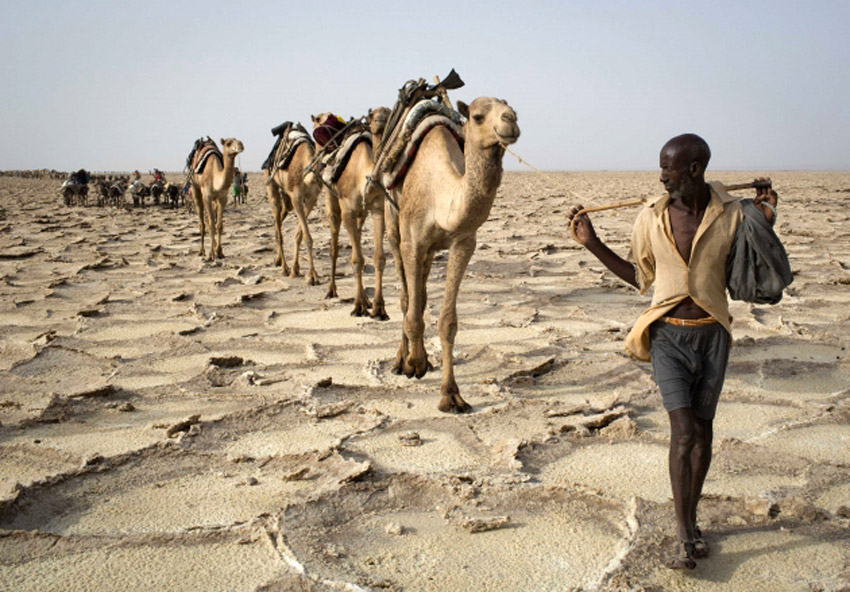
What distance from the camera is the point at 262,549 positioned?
2.99m

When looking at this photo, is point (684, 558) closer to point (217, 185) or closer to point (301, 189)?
point (301, 189)

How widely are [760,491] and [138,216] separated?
20.1m

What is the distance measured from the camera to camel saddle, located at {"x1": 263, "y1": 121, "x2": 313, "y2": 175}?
962 cm

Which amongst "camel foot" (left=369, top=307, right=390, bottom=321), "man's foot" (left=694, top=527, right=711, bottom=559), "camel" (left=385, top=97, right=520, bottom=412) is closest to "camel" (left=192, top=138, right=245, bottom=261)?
"camel foot" (left=369, top=307, right=390, bottom=321)

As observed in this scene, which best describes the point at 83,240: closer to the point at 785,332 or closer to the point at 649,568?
the point at 785,332

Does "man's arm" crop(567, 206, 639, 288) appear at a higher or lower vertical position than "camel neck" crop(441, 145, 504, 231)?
lower

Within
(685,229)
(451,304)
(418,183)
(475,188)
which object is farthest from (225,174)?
(685,229)

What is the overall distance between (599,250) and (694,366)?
570 mm

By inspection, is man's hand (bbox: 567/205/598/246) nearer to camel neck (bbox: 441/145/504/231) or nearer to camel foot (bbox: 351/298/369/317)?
camel neck (bbox: 441/145/504/231)

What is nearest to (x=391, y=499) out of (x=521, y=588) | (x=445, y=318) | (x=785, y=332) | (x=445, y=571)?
(x=445, y=571)

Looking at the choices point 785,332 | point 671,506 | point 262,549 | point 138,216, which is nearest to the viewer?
point 262,549

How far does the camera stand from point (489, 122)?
13.0 feet

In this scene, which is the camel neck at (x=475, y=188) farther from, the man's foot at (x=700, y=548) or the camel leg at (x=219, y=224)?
the camel leg at (x=219, y=224)

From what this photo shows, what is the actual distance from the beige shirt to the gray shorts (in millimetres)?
78
